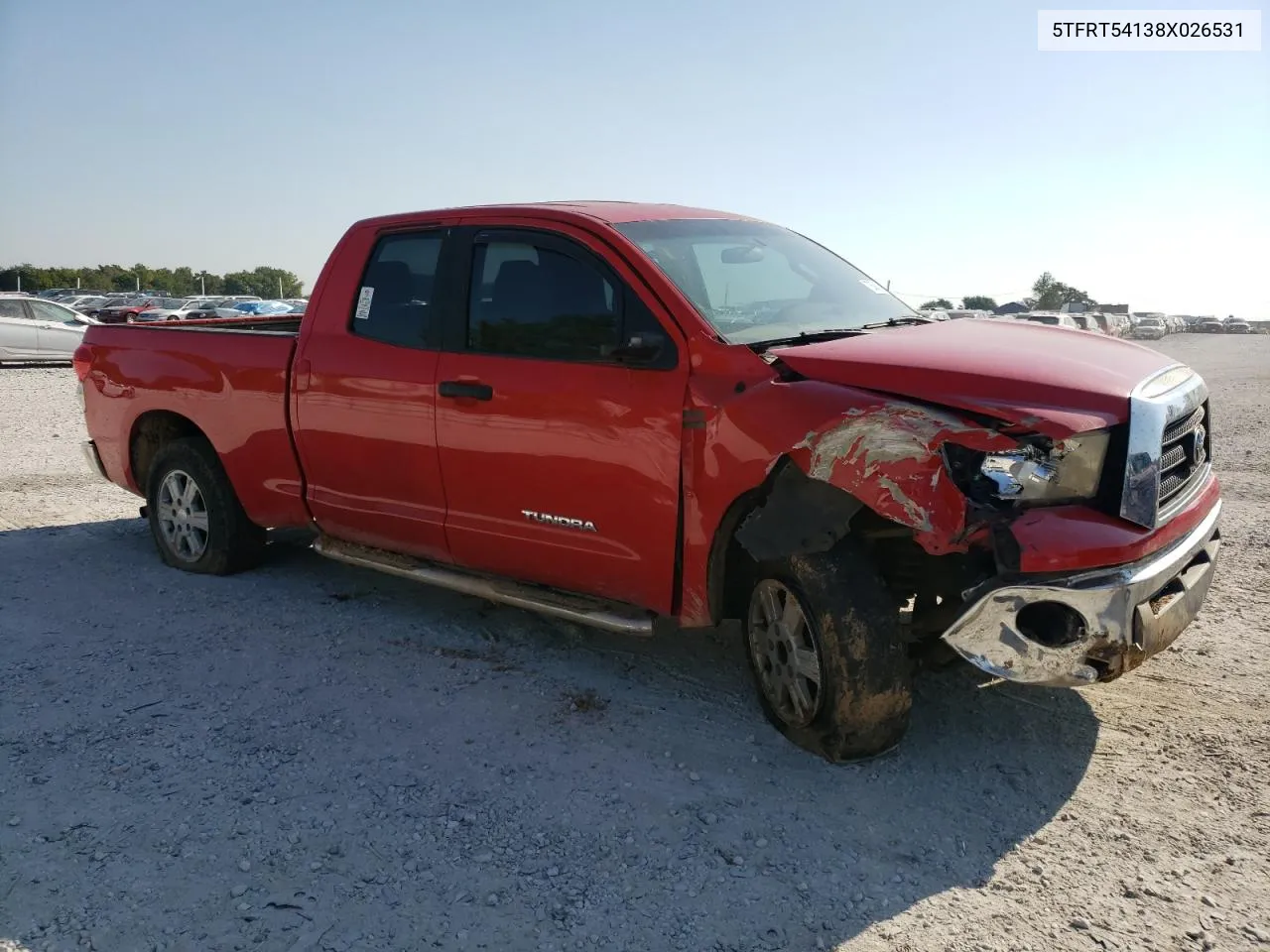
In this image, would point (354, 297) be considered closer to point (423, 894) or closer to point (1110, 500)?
point (423, 894)

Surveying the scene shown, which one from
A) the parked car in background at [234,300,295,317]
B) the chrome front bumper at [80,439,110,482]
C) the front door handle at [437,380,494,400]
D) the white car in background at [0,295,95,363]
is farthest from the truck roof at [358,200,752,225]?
the parked car in background at [234,300,295,317]

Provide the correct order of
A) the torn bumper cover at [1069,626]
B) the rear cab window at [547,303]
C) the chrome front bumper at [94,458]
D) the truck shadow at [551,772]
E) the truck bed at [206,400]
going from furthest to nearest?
the chrome front bumper at [94,458] → the truck bed at [206,400] → the rear cab window at [547,303] → the torn bumper cover at [1069,626] → the truck shadow at [551,772]

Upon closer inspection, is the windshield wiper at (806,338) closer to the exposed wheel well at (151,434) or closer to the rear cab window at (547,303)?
the rear cab window at (547,303)

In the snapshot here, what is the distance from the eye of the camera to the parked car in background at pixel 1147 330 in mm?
56719

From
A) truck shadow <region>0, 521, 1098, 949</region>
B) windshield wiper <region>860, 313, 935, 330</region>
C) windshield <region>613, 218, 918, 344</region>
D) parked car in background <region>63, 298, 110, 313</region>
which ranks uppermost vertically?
windshield <region>613, 218, 918, 344</region>

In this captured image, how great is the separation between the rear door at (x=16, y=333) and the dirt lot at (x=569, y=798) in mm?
18562

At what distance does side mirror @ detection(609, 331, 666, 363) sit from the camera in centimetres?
398

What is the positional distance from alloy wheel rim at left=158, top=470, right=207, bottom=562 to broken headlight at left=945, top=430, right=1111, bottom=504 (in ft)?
14.7

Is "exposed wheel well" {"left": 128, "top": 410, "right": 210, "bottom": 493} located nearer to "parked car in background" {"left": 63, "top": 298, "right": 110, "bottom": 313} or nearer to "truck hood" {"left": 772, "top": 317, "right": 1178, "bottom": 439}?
"truck hood" {"left": 772, "top": 317, "right": 1178, "bottom": 439}

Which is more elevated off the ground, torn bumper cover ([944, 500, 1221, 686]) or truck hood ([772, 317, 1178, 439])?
truck hood ([772, 317, 1178, 439])

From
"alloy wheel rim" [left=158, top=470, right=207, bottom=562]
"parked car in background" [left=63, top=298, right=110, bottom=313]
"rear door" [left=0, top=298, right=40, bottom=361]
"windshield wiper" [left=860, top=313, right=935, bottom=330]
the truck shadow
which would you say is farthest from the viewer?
"parked car in background" [left=63, top=298, right=110, bottom=313]

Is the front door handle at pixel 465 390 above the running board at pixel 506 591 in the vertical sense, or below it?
above

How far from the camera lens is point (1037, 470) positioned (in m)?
3.24

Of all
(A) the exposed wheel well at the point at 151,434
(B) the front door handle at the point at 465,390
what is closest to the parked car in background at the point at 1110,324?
(A) the exposed wheel well at the point at 151,434
